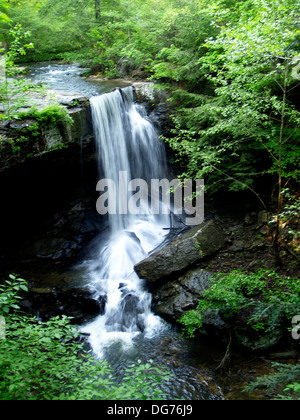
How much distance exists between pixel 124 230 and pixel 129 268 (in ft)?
6.14

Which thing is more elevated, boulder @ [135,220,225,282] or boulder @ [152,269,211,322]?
boulder @ [135,220,225,282]

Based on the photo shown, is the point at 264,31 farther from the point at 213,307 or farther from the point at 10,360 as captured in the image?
the point at 10,360

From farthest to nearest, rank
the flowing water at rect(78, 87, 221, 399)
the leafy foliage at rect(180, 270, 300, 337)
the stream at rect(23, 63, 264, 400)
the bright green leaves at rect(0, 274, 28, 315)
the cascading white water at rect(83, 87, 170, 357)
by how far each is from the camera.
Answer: the cascading white water at rect(83, 87, 170, 357) < the flowing water at rect(78, 87, 221, 399) < the stream at rect(23, 63, 264, 400) < the leafy foliage at rect(180, 270, 300, 337) < the bright green leaves at rect(0, 274, 28, 315)

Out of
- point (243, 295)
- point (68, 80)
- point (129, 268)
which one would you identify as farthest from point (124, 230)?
point (68, 80)

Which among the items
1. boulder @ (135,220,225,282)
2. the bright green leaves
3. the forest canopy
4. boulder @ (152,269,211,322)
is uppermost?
the forest canopy

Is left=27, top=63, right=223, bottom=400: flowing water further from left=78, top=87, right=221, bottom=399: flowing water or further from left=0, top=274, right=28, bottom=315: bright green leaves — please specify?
left=0, top=274, right=28, bottom=315: bright green leaves

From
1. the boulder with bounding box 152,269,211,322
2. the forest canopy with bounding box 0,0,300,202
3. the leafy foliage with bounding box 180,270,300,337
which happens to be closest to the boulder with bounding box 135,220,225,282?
the boulder with bounding box 152,269,211,322

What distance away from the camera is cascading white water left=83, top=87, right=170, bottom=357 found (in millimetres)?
6543

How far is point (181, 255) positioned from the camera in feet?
22.8

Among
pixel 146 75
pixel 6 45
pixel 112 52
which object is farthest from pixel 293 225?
pixel 6 45

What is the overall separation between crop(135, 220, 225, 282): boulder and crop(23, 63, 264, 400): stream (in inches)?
24.8

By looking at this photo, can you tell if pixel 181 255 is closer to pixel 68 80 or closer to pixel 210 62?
pixel 210 62

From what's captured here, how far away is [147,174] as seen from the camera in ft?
34.1

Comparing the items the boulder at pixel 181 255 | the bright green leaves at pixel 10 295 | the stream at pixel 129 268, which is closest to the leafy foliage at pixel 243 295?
the stream at pixel 129 268
